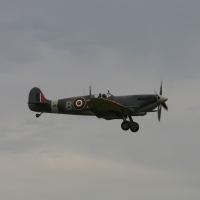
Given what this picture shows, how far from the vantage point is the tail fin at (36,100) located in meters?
34.2

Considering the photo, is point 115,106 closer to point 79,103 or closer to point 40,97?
point 79,103

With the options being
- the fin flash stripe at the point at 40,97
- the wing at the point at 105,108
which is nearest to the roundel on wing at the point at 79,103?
the wing at the point at 105,108

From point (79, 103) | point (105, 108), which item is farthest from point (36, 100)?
point (105, 108)

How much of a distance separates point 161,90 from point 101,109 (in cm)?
476

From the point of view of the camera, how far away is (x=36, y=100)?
117 ft

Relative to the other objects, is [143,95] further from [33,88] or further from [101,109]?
[33,88]

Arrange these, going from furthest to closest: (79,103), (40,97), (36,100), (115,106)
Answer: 1. (36,100)
2. (40,97)
3. (79,103)
4. (115,106)

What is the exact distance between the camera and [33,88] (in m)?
36.3

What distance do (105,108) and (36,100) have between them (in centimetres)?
630

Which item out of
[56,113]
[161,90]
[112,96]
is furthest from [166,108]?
[56,113]

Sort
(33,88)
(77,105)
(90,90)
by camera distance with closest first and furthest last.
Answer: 1. (90,90)
2. (77,105)
3. (33,88)

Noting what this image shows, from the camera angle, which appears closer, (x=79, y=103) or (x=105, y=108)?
(x=105, y=108)

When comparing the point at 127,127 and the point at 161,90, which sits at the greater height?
the point at 161,90

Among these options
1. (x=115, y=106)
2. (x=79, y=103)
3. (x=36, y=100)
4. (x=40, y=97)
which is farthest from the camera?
A: (x=36, y=100)
